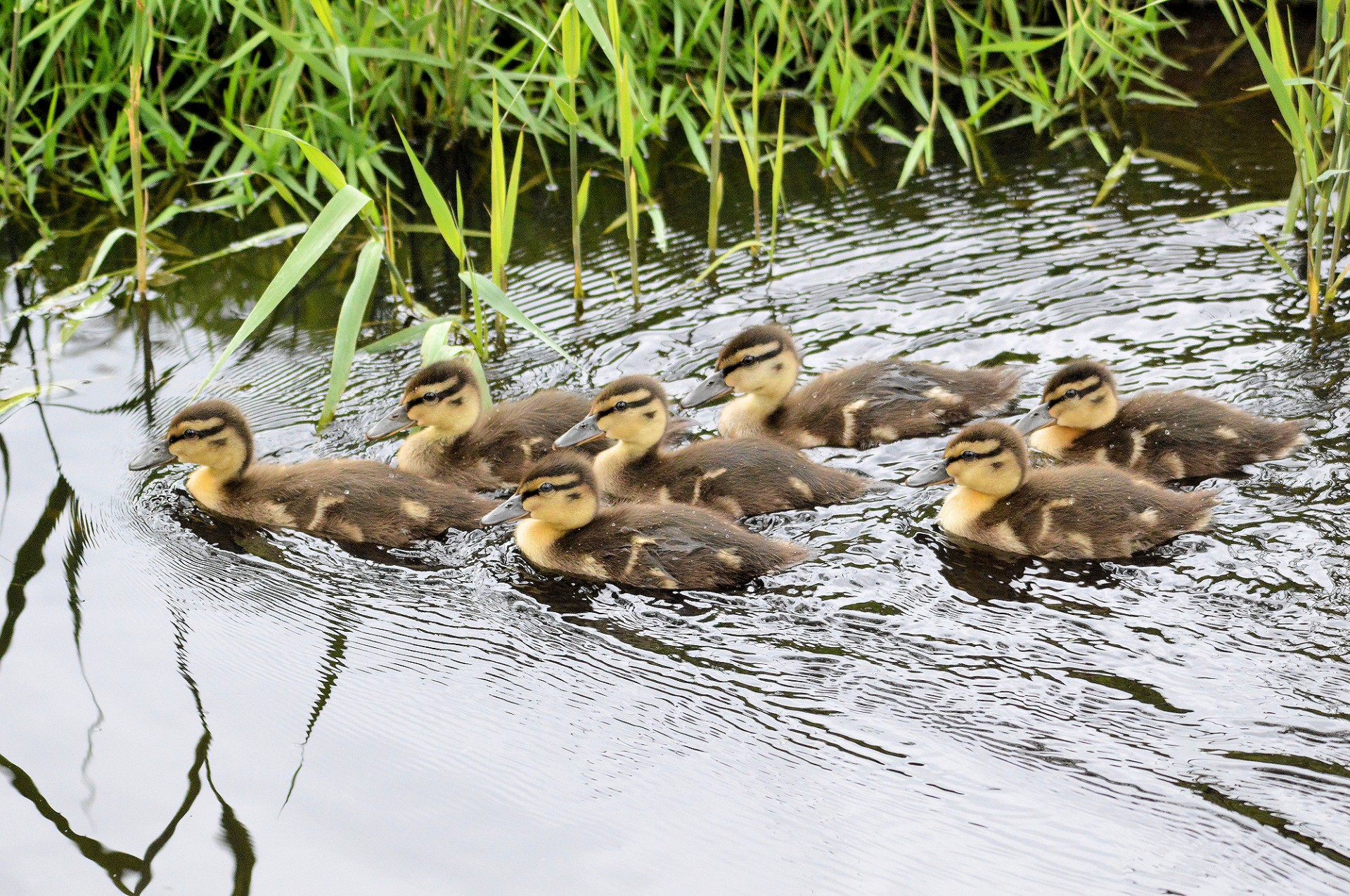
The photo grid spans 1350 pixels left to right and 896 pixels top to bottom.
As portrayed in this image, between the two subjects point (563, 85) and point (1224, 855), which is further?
point (563, 85)

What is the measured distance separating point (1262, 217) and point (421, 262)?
9.50ft

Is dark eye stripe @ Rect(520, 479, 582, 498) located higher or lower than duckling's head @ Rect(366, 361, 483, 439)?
lower

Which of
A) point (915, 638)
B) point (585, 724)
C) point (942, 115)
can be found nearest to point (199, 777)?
point (585, 724)

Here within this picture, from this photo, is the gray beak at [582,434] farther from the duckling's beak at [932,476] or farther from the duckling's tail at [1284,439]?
the duckling's tail at [1284,439]

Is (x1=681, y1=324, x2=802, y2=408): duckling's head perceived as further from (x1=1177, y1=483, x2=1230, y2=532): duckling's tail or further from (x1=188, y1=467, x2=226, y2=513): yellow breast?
(x1=188, y1=467, x2=226, y2=513): yellow breast

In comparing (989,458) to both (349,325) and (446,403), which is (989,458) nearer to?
(446,403)

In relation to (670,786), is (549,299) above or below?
above

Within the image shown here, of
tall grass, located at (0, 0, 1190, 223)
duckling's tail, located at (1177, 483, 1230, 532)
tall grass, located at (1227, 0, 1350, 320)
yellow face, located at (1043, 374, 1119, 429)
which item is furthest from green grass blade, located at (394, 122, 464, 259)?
tall grass, located at (1227, 0, 1350, 320)

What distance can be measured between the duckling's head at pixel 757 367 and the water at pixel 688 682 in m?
0.17

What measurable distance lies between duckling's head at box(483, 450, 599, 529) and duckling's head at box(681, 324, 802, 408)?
72cm

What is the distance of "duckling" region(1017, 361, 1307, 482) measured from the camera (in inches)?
146

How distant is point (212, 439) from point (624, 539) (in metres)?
1.16

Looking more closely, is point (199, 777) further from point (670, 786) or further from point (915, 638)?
point (915, 638)

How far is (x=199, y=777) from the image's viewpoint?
2.80 m
